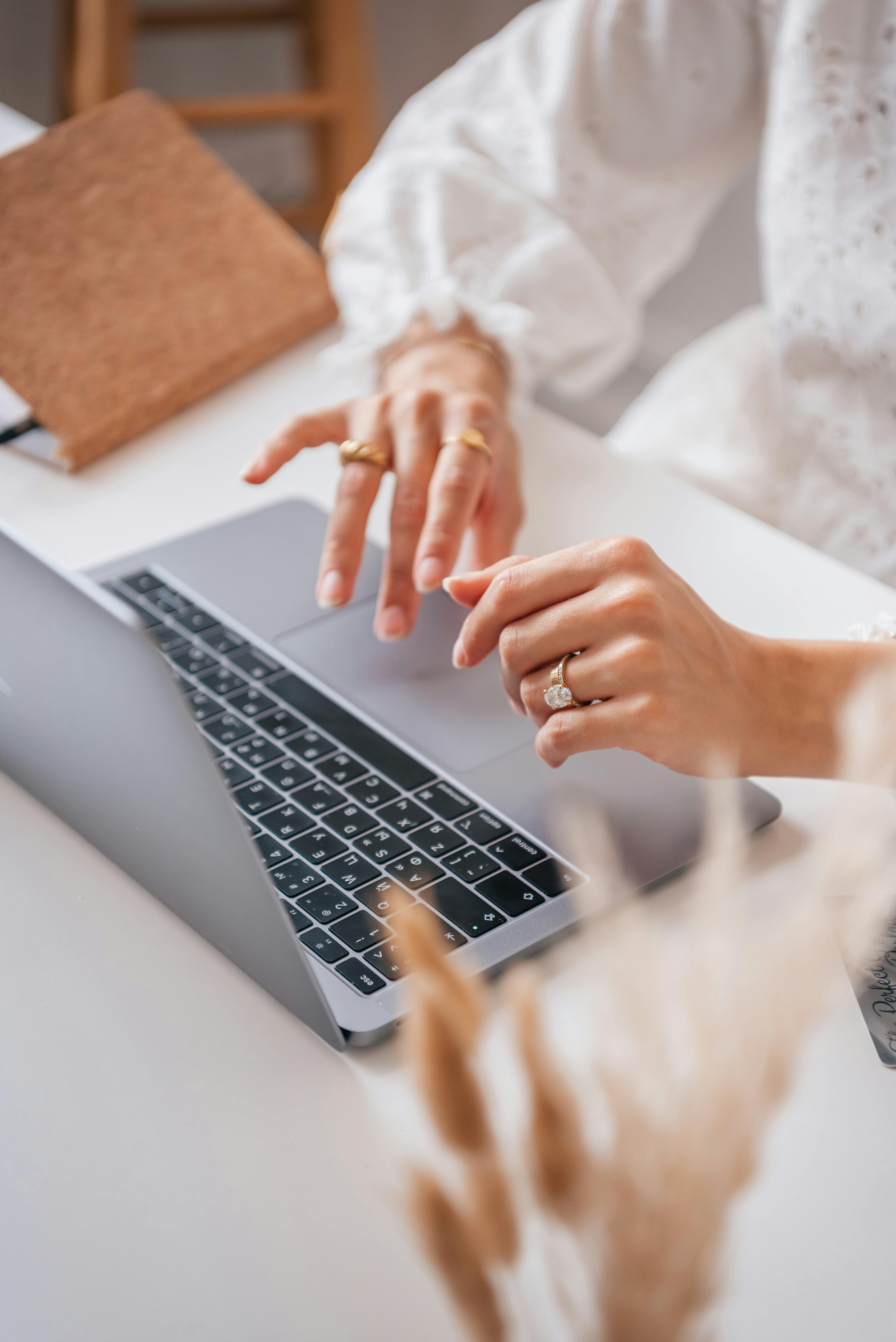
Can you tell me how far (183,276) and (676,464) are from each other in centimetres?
42

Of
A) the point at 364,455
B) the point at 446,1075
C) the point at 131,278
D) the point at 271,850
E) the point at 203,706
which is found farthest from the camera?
the point at 131,278

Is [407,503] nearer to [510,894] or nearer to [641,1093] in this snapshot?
[510,894]

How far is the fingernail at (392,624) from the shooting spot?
0.66 m

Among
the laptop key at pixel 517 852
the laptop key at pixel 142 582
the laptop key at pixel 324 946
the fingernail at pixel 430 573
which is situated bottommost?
the laptop key at pixel 517 852

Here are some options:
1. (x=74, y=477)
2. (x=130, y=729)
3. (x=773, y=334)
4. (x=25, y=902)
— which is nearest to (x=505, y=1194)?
(x=130, y=729)

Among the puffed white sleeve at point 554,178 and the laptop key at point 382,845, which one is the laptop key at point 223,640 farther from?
the puffed white sleeve at point 554,178

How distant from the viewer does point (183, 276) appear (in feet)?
3.02

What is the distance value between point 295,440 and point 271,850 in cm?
31

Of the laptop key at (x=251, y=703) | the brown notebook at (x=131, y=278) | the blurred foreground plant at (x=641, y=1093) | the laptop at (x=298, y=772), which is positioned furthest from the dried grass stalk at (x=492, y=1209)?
the brown notebook at (x=131, y=278)

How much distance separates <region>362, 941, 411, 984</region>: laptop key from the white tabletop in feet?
0.10

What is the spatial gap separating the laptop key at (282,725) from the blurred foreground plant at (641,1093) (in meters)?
0.39

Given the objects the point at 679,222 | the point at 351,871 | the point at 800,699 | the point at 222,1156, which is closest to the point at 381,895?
the point at 351,871

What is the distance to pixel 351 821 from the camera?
53 cm

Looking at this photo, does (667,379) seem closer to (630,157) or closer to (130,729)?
(630,157)
